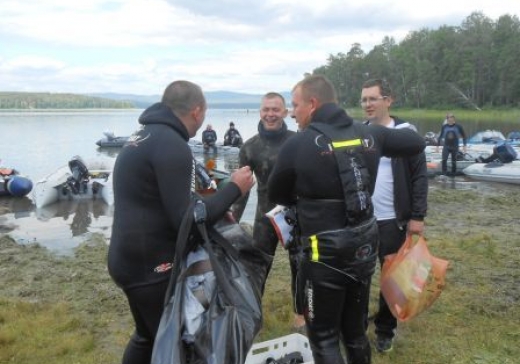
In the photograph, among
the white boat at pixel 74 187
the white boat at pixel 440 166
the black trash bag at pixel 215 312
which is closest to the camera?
the black trash bag at pixel 215 312

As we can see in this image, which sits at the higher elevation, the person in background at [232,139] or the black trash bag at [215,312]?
the black trash bag at [215,312]

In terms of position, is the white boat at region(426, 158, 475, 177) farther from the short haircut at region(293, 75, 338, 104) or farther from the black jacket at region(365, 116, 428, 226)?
the short haircut at region(293, 75, 338, 104)

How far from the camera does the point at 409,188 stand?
4.00 metres

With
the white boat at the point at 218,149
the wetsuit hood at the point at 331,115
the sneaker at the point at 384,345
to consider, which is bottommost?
the white boat at the point at 218,149

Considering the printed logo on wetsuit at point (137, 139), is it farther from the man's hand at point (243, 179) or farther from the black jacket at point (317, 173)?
the black jacket at point (317, 173)

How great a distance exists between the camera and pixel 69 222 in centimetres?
1079

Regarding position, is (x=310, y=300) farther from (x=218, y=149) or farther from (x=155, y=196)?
(x=218, y=149)

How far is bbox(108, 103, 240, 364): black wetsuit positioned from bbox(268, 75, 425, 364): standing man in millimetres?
A: 398

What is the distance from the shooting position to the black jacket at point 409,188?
13.0 feet

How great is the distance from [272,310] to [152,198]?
2704 millimetres

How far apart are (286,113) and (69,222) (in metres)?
7.57

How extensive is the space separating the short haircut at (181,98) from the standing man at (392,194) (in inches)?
67.7

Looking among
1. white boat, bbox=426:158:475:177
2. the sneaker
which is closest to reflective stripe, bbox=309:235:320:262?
the sneaker

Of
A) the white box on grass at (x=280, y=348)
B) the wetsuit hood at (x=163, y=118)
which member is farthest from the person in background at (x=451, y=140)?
the wetsuit hood at (x=163, y=118)
